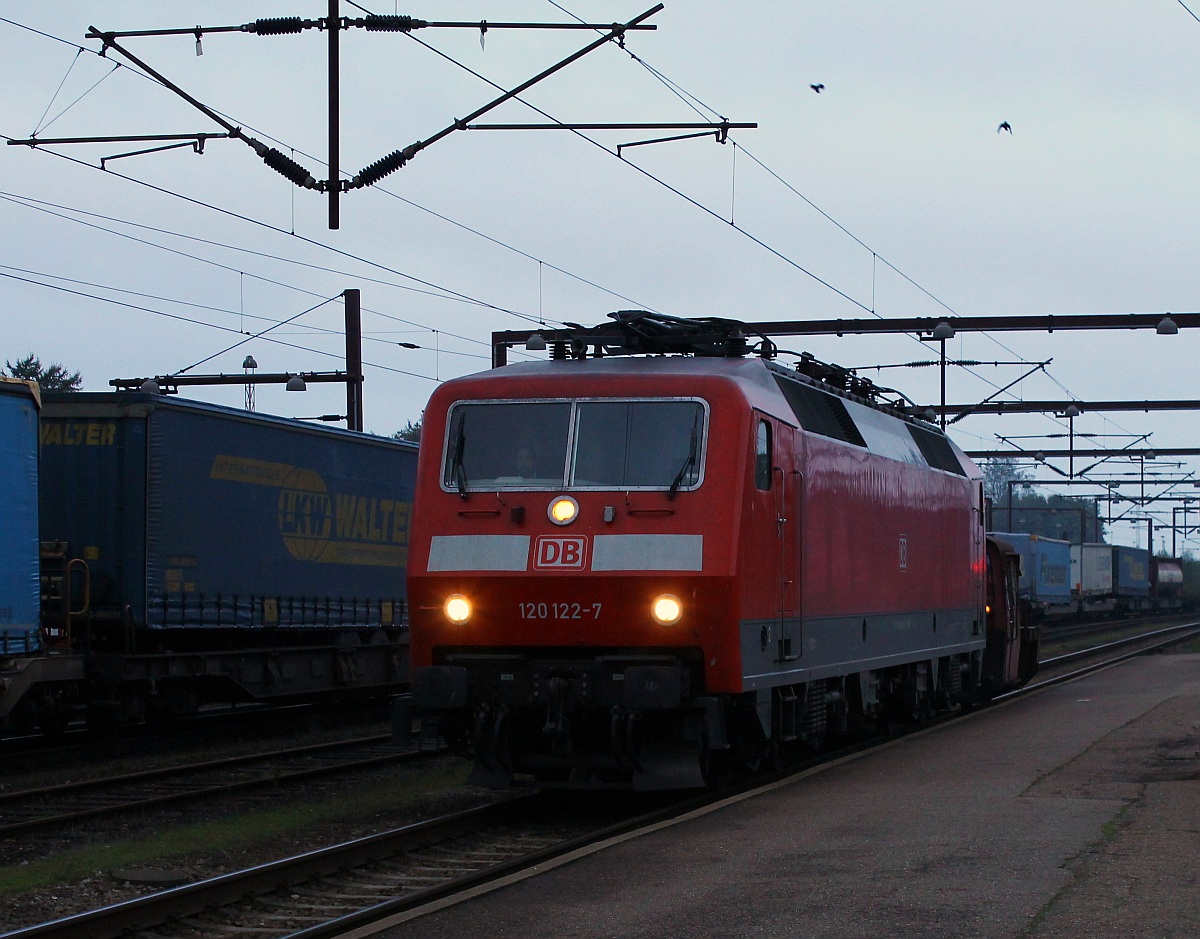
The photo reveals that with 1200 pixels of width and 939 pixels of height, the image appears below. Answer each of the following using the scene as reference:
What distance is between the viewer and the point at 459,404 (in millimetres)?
11977

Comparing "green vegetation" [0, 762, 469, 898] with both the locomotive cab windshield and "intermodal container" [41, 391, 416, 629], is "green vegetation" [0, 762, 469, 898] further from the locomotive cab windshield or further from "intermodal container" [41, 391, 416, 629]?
"intermodal container" [41, 391, 416, 629]

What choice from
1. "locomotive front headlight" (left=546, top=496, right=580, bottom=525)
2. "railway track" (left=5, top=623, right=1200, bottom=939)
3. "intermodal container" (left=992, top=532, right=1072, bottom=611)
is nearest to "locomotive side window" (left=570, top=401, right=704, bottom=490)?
"locomotive front headlight" (left=546, top=496, right=580, bottom=525)

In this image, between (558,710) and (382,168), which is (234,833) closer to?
(558,710)

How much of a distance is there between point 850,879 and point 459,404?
508cm

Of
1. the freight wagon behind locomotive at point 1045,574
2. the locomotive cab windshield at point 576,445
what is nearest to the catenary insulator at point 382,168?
the locomotive cab windshield at point 576,445

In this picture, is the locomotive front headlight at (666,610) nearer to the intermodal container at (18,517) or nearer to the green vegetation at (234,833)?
the green vegetation at (234,833)

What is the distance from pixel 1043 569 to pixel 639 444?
49.0 meters

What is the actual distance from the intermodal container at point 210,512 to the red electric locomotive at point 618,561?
556 cm

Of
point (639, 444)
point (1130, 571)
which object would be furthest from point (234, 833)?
point (1130, 571)

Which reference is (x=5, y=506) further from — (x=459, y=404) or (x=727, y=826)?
(x=727, y=826)

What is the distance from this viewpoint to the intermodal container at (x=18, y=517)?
560 inches

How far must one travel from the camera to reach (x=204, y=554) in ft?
56.1

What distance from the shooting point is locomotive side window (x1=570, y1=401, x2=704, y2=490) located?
1127 centimetres

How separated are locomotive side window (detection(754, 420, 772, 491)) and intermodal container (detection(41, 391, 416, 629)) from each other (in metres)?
7.41
